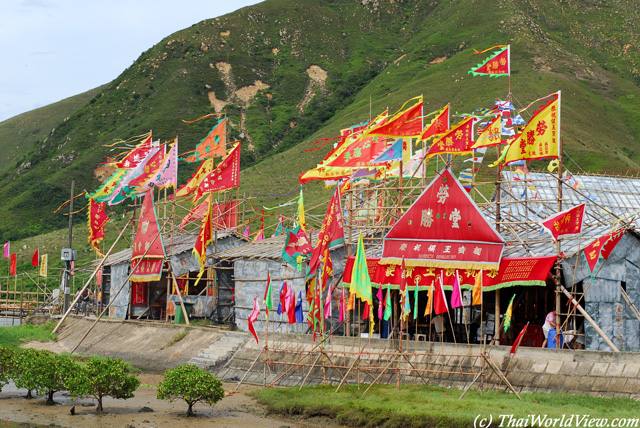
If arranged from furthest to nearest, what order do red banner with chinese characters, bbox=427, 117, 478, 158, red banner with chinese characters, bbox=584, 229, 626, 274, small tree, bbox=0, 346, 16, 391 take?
red banner with chinese characters, bbox=427, 117, 478, 158 → small tree, bbox=0, 346, 16, 391 → red banner with chinese characters, bbox=584, 229, 626, 274

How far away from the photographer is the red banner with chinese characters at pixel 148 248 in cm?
4097

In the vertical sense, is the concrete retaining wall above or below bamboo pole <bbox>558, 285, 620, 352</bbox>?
below

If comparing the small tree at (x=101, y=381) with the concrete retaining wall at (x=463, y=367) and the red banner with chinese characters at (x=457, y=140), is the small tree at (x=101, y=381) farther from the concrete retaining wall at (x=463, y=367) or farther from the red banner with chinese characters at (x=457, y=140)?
the red banner with chinese characters at (x=457, y=140)

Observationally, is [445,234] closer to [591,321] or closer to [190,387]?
[591,321]

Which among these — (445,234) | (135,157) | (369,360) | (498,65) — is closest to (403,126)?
(445,234)

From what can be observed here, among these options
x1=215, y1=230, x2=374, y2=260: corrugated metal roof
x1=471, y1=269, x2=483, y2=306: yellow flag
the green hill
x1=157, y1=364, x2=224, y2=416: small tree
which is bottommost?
x1=157, y1=364, x2=224, y2=416: small tree

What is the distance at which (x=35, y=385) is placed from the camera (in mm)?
26141

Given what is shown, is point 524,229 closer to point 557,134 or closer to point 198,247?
point 557,134

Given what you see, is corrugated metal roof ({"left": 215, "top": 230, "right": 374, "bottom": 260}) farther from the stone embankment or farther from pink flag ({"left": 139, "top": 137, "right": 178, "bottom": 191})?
pink flag ({"left": 139, "top": 137, "right": 178, "bottom": 191})

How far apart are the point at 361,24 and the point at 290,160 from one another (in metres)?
67.5

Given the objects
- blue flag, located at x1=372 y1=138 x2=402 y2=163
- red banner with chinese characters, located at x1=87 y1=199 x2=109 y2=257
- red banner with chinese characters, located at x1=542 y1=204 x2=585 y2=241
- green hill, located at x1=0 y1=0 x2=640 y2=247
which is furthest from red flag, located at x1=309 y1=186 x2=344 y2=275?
green hill, located at x1=0 y1=0 x2=640 y2=247

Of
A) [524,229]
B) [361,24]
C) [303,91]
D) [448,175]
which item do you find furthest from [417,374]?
[361,24]

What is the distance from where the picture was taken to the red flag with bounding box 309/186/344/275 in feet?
97.0

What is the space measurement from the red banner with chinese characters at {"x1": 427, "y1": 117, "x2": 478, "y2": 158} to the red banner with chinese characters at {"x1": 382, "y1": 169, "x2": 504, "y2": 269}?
843mm
